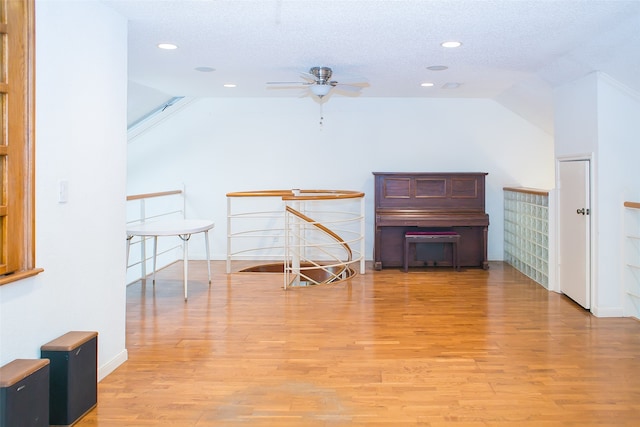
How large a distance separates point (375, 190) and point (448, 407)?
13.3 ft

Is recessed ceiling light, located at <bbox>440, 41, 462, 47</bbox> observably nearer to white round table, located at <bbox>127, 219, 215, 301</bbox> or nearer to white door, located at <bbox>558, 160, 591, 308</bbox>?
white door, located at <bbox>558, 160, 591, 308</bbox>

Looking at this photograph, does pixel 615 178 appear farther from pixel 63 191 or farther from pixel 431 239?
pixel 63 191

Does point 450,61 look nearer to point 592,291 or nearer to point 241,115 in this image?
point 592,291

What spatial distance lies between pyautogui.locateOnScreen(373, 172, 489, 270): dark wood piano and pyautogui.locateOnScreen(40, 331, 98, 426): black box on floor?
4.27 metres

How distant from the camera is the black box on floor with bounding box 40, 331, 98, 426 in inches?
94.7

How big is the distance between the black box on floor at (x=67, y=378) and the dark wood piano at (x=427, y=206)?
4272mm

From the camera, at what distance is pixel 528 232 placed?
606 centimetres

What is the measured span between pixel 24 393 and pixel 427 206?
5128 millimetres

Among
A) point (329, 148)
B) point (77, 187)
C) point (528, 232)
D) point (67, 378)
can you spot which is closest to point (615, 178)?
point (528, 232)

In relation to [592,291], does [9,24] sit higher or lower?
higher

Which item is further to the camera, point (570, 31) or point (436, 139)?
point (436, 139)

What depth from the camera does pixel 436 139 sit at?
7082 mm

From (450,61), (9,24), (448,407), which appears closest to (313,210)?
(450,61)

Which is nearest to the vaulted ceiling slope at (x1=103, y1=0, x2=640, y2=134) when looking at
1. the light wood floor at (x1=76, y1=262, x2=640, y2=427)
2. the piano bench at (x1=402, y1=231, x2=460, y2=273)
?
the piano bench at (x1=402, y1=231, x2=460, y2=273)
